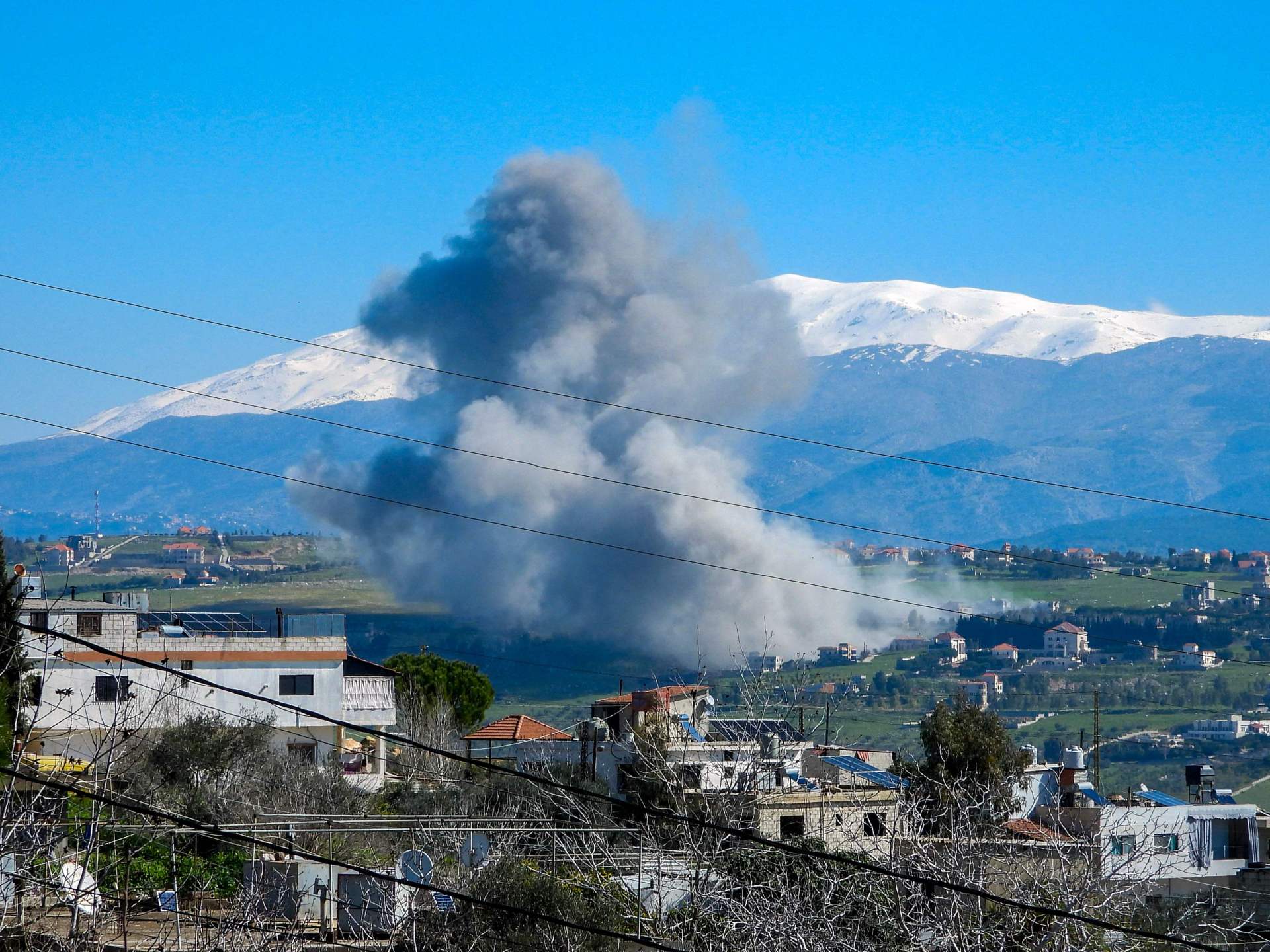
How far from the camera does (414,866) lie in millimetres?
16609

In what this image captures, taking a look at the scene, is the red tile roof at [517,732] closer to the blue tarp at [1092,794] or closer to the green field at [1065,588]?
the blue tarp at [1092,794]

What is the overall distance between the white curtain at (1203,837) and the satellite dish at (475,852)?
16.5 m

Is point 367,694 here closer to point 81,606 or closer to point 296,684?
point 296,684

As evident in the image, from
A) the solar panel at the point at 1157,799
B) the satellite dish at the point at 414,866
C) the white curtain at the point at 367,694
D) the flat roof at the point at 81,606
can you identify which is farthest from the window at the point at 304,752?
the solar panel at the point at 1157,799

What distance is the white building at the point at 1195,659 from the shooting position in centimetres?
12325

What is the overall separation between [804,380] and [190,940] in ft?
529

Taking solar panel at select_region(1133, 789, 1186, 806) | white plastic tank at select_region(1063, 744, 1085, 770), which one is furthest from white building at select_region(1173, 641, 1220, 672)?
white plastic tank at select_region(1063, 744, 1085, 770)

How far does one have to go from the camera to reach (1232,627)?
13638 cm

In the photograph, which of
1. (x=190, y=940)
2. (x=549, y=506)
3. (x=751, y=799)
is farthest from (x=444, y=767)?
(x=549, y=506)

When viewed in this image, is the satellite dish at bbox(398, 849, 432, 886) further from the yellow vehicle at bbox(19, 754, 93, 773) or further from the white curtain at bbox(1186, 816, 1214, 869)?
the white curtain at bbox(1186, 816, 1214, 869)

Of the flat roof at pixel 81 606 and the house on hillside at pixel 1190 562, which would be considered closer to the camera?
the flat roof at pixel 81 606

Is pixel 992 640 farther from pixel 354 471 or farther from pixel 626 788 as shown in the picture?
pixel 626 788

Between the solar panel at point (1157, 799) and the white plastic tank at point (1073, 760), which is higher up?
the white plastic tank at point (1073, 760)

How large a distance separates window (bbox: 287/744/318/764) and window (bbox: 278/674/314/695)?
219 cm
